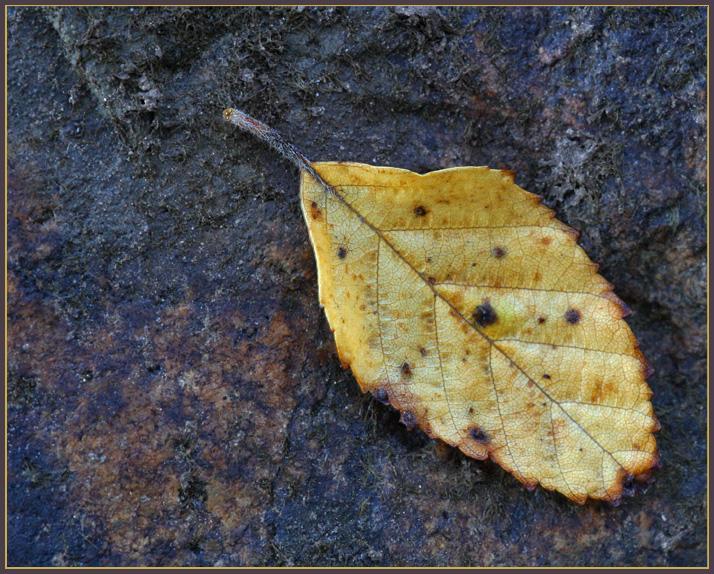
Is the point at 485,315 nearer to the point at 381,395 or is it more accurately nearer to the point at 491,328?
the point at 491,328

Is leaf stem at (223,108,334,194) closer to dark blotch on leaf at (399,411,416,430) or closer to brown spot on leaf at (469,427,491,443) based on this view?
dark blotch on leaf at (399,411,416,430)

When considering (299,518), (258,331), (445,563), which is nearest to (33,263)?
(258,331)

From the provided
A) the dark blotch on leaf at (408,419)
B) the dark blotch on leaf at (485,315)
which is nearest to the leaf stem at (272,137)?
the dark blotch on leaf at (485,315)

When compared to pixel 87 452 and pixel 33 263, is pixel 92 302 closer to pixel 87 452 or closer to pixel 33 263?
pixel 33 263

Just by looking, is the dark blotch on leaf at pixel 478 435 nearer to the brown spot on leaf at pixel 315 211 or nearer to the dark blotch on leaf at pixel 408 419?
the dark blotch on leaf at pixel 408 419

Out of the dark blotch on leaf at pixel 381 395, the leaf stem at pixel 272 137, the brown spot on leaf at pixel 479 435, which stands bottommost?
the brown spot on leaf at pixel 479 435

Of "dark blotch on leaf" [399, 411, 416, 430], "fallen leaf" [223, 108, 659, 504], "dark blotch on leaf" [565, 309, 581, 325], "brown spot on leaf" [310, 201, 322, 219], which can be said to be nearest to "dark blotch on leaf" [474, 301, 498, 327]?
"fallen leaf" [223, 108, 659, 504]

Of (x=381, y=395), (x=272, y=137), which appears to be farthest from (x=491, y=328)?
(x=272, y=137)
